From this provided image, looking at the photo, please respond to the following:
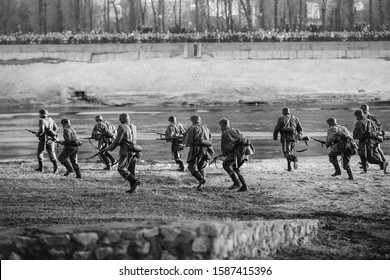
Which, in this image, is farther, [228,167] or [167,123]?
[167,123]

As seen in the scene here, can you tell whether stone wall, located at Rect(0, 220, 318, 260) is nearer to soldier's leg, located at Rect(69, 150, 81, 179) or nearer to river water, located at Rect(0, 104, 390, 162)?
soldier's leg, located at Rect(69, 150, 81, 179)

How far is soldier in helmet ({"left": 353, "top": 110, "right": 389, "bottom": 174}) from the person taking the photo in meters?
19.0

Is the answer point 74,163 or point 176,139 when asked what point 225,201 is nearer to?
point 74,163

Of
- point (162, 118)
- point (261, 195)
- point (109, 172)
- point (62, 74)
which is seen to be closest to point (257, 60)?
point (62, 74)

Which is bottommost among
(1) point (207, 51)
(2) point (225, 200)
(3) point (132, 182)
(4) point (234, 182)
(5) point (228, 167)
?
(2) point (225, 200)

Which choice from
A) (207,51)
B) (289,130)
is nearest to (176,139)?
(289,130)

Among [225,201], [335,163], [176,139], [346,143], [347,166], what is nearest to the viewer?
[225,201]

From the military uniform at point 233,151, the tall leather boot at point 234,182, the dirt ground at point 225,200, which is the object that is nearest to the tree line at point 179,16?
the dirt ground at point 225,200

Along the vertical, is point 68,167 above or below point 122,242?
below

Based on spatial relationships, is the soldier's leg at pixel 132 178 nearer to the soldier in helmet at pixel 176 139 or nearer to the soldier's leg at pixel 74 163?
the soldier's leg at pixel 74 163

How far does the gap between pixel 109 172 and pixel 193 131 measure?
10.7ft

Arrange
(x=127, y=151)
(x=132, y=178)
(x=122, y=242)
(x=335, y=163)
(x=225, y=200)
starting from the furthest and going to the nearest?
(x=335, y=163), (x=127, y=151), (x=132, y=178), (x=225, y=200), (x=122, y=242)

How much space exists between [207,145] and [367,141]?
3873 millimetres

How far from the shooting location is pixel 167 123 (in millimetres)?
32031
